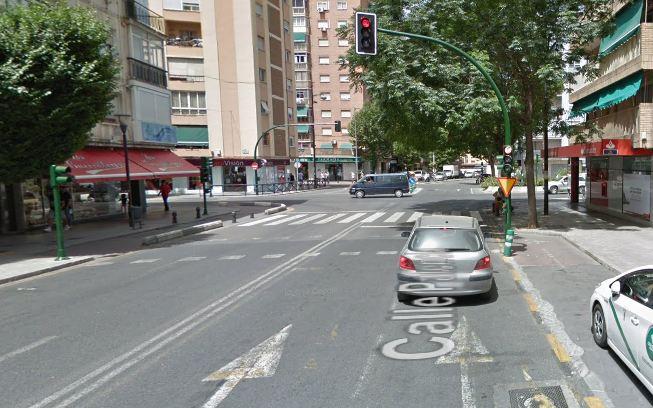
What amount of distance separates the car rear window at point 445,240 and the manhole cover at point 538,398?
3.62 m

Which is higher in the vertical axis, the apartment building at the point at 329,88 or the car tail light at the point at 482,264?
the apartment building at the point at 329,88

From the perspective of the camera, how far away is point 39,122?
51.3ft

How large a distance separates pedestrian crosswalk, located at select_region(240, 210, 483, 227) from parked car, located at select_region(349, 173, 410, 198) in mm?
12968

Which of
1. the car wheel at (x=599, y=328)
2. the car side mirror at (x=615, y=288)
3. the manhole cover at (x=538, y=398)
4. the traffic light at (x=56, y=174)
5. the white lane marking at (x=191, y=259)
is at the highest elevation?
the traffic light at (x=56, y=174)

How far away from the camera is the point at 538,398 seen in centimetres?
513

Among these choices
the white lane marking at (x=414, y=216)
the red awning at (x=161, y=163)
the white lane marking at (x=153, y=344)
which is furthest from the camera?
the red awning at (x=161, y=163)

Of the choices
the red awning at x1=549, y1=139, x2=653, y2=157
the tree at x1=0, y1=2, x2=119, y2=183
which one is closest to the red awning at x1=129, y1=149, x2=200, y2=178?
the tree at x1=0, y1=2, x2=119, y2=183

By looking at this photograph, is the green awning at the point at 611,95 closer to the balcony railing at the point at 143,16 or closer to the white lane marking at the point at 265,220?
the white lane marking at the point at 265,220

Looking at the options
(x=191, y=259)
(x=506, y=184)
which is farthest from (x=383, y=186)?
(x=191, y=259)

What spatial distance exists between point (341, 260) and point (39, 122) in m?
10.3

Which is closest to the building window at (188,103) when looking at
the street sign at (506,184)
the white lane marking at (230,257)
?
the white lane marking at (230,257)

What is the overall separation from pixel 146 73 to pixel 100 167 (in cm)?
846

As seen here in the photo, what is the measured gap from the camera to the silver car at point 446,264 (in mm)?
8578

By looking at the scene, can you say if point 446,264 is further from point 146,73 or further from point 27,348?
point 146,73
